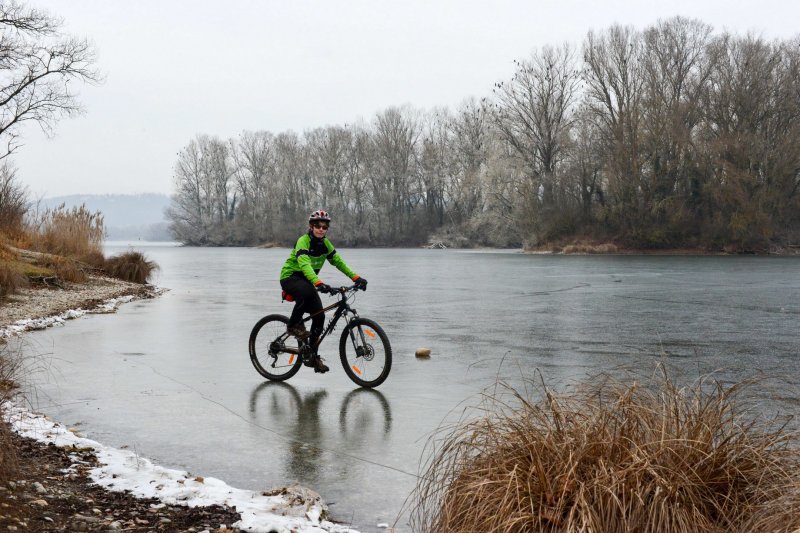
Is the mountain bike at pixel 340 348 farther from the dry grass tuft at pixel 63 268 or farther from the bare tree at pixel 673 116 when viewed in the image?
the bare tree at pixel 673 116

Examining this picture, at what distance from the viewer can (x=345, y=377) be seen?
1005cm

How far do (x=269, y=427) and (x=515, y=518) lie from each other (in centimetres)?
428

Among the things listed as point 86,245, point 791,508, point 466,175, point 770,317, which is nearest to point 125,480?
point 791,508

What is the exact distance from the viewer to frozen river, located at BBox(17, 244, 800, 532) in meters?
6.19

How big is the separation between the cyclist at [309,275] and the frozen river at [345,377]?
0.69 meters

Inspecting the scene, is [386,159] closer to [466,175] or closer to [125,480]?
[466,175]

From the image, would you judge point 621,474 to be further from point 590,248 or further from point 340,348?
point 590,248

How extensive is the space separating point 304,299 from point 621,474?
6.30m

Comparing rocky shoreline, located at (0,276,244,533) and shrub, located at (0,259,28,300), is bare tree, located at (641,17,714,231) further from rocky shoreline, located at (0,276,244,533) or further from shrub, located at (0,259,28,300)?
rocky shoreline, located at (0,276,244,533)

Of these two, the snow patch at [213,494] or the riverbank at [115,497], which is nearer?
the riverbank at [115,497]

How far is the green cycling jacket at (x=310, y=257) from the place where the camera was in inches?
360

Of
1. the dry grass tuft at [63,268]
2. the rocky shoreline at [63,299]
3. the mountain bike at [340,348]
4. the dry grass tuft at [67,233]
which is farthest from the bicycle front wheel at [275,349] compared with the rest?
the dry grass tuft at [67,233]

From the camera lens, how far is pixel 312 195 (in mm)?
108688

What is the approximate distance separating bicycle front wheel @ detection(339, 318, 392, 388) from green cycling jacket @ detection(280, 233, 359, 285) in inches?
24.8
